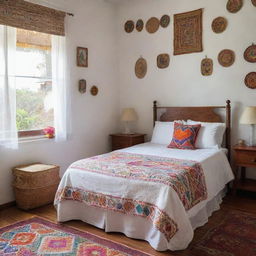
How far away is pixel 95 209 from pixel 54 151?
1.38 metres

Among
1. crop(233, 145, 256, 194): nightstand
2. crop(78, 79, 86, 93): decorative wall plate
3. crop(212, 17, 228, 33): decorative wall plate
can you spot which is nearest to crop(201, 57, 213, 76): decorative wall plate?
crop(212, 17, 228, 33): decorative wall plate

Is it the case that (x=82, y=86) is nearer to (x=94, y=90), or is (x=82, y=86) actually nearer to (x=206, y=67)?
(x=94, y=90)

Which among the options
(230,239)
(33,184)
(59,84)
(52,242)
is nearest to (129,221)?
(52,242)

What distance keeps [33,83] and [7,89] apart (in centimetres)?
51

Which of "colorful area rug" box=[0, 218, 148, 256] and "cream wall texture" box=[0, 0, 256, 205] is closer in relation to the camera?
"colorful area rug" box=[0, 218, 148, 256]

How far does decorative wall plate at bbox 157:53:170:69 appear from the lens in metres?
4.26

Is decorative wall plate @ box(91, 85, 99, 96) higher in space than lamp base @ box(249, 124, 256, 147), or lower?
higher

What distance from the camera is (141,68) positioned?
455 cm

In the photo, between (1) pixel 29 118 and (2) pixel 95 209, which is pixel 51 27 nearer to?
(1) pixel 29 118

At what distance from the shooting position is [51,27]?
355cm

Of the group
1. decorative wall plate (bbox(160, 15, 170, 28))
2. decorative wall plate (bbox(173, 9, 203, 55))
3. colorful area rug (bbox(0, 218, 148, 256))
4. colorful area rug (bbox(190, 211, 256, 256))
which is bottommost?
colorful area rug (bbox(0, 218, 148, 256))

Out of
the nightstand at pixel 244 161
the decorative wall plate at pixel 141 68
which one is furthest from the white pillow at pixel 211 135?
the decorative wall plate at pixel 141 68

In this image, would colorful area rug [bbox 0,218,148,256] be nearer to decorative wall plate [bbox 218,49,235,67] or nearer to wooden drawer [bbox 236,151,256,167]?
wooden drawer [bbox 236,151,256,167]

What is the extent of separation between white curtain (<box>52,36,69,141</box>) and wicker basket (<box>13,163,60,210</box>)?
600 mm
